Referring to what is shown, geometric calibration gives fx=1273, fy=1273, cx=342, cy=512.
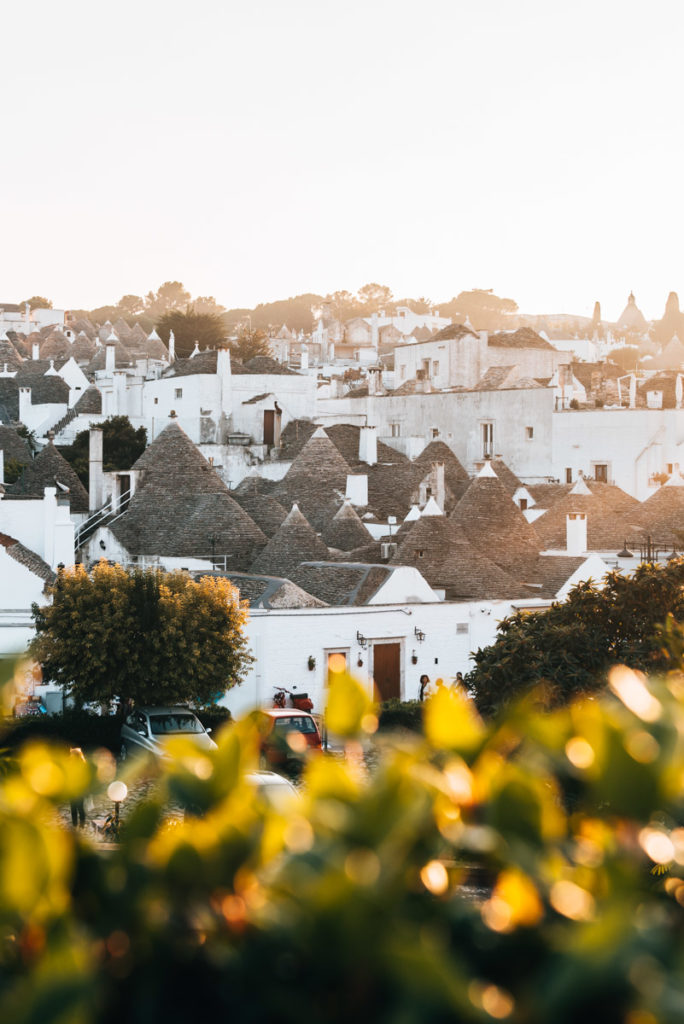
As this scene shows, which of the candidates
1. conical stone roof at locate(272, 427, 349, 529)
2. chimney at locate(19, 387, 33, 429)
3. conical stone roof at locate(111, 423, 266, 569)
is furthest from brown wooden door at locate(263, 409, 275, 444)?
chimney at locate(19, 387, 33, 429)

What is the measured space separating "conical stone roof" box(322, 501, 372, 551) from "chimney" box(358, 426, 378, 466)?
11970mm

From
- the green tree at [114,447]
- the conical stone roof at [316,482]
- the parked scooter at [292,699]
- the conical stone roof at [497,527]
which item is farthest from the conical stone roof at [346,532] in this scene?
the green tree at [114,447]

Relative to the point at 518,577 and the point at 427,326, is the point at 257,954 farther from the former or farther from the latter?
the point at 427,326

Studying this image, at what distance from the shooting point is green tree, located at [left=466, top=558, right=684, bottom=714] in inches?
723

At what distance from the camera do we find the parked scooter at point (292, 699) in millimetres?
26672

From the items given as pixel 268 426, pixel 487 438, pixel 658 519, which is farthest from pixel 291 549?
pixel 487 438

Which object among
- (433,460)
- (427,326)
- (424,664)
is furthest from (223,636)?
(427,326)

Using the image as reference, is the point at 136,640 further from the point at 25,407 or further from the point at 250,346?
the point at 250,346

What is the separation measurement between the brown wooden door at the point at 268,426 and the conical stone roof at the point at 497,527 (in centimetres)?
2044

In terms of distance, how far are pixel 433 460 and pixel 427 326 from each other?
242ft

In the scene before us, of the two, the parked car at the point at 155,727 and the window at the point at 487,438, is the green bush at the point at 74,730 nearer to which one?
the parked car at the point at 155,727

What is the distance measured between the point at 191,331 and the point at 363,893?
93932mm

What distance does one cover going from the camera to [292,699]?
2677 centimetres

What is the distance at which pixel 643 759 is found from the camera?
2697 mm
